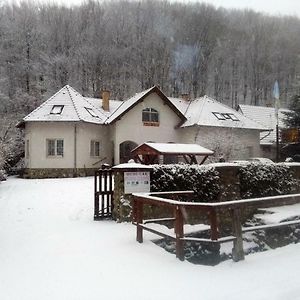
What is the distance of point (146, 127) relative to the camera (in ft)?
92.7

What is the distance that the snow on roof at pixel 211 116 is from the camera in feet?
93.8

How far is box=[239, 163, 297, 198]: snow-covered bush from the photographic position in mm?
14289

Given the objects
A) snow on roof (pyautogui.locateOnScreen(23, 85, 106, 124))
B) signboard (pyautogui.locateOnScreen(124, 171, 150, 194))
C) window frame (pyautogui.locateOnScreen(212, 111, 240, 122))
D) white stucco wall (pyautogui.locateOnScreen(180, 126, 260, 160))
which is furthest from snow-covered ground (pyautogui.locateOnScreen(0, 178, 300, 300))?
window frame (pyautogui.locateOnScreen(212, 111, 240, 122))

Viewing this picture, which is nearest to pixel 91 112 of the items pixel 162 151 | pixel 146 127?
pixel 146 127

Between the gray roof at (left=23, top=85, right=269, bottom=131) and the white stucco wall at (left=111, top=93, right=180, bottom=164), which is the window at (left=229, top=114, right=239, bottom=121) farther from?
the white stucco wall at (left=111, top=93, right=180, bottom=164)

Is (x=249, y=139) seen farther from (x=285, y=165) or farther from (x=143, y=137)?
(x=285, y=165)

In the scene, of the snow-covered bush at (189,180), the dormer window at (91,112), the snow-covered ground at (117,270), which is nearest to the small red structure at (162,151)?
the snow-covered bush at (189,180)

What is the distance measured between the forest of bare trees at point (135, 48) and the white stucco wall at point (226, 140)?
17287 mm

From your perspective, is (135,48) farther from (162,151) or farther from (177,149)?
(162,151)

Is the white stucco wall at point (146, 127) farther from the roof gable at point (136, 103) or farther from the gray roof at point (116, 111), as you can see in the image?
the gray roof at point (116, 111)

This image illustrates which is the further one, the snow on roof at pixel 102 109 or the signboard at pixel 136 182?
the snow on roof at pixel 102 109

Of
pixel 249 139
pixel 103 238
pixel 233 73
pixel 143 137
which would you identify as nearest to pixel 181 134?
pixel 143 137

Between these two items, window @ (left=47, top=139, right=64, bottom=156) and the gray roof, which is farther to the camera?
window @ (left=47, top=139, right=64, bottom=156)

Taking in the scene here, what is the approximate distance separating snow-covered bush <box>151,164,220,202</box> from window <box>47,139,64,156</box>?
1630 cm
